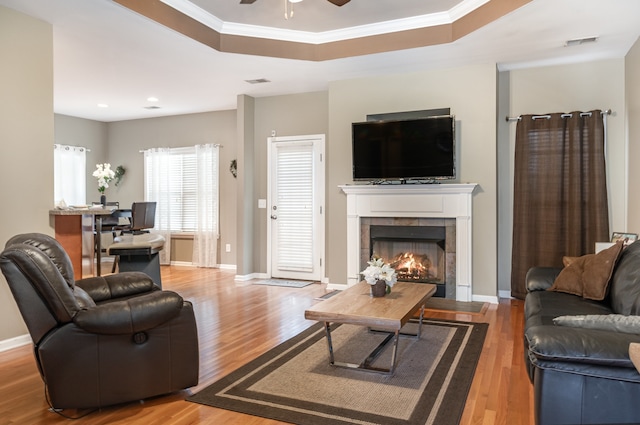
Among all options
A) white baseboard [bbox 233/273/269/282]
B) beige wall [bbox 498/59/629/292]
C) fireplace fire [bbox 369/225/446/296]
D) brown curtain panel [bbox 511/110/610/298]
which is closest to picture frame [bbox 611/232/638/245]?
brown curtain panel [bbox 511/110/610/298]

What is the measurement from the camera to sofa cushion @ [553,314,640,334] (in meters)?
1.88

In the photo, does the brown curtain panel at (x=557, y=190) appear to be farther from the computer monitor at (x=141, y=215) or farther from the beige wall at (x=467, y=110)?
the computer monitor at (x=141, y=215)

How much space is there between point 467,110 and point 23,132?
174 inches

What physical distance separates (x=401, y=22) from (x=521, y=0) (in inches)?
50.0

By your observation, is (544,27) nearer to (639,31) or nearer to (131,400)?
(639,31)

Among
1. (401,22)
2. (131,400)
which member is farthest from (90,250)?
(401,22)

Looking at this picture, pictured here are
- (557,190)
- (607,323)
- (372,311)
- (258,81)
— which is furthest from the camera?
(258,81)

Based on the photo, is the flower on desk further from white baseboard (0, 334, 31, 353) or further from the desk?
white baseboard (0, 334, 31, 353)

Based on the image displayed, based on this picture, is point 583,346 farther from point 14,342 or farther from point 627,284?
point 14,342

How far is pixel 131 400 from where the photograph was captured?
2492 mm

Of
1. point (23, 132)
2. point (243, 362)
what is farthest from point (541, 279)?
point (23, 132)

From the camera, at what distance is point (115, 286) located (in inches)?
121

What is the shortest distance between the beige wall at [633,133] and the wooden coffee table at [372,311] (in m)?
2.40

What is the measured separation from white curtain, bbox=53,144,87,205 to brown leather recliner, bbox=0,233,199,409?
6166mm
